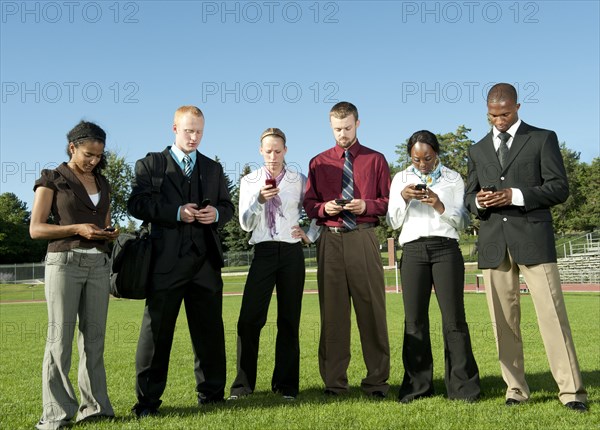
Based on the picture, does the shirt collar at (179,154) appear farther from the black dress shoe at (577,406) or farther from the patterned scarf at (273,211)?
the black dress shoe at (577,406)

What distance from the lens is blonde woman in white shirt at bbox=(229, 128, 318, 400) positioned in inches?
240

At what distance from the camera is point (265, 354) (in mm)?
10008

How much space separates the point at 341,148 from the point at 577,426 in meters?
3.39

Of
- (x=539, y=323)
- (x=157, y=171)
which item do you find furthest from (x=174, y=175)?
(x=539, y=323)

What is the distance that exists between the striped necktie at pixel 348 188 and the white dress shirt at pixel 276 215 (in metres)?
0.41

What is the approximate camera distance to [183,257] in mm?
5477

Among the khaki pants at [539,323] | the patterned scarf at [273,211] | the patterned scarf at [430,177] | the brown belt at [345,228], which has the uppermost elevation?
the patterned scarf at [430,177]

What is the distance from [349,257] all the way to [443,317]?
1.08 metres

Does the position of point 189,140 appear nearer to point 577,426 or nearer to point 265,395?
point 265,395

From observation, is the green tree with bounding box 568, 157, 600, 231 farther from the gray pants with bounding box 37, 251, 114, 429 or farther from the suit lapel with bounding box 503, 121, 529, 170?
the gray pants with bounding box 37, 251, 114, 429

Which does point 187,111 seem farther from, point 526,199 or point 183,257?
point 526,199

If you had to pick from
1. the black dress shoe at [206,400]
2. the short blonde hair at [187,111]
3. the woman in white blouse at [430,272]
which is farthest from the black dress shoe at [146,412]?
the short blonde hair at [187,111]

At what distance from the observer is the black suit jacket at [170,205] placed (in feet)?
17.6

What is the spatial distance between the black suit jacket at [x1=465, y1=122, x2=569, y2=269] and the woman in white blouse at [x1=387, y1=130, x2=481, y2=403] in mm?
273
